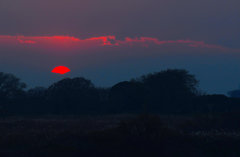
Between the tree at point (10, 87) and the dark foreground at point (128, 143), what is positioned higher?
the tree at point (10, 87)

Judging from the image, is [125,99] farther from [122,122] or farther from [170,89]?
[122,122]

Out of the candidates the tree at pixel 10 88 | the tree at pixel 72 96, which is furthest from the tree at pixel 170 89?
the tree at pixel 10 88

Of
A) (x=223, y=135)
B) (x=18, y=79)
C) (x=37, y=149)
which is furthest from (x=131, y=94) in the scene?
(x=37, y=149)

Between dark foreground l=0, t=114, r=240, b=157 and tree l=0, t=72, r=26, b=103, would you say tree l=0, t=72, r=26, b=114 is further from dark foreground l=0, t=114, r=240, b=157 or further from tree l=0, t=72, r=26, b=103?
dark foreground l=0, t=114, r=240, b=157

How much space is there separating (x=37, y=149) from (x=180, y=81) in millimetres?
38281

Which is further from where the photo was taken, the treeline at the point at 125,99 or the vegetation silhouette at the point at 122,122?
the treeline at the point at 125,99

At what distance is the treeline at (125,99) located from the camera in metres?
46.5

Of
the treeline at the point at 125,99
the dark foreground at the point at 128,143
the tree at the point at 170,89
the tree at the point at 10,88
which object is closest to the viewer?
the dark foreground at the point at 128,143

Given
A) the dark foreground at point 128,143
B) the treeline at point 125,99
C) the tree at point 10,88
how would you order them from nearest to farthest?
1. the dark foreground at point 128,143
2. the treeline at point 125,99
3. the tree at point 10,88

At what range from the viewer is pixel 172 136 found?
57.5ft

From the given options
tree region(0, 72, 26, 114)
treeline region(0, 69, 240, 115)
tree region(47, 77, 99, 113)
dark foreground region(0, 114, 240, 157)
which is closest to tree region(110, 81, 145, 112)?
treeline region(0, 69, 240, 115)

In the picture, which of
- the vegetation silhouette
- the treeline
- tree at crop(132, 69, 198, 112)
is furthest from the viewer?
tree at crop(132, 69, 198, 112)

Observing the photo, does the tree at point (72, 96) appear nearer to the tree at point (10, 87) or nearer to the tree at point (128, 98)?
the tree at point (128, 98)

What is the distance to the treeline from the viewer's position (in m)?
46.5
